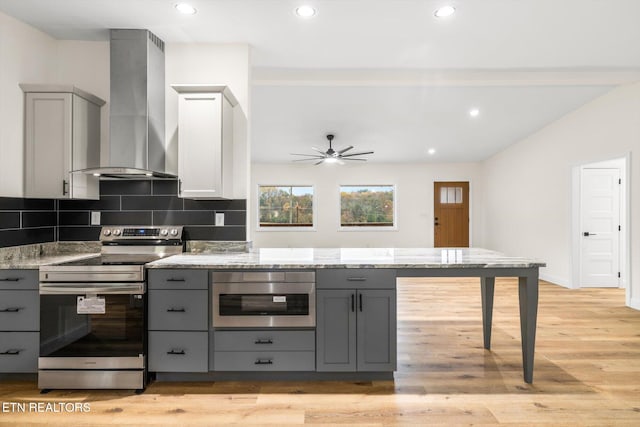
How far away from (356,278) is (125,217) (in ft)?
7.09

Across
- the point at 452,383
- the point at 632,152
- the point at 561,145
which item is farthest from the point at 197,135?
the point at 561,145

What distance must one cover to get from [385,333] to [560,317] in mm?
2773

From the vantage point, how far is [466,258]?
8.52 feet

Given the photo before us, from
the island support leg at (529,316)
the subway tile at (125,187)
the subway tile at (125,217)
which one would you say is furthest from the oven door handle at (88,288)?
the island support leg at (529,316)

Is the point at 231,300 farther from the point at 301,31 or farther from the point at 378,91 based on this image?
the point at 378,91

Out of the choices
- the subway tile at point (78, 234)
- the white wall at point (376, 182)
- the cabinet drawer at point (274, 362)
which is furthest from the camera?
the white wall at point (376, 182)

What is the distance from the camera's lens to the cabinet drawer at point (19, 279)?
7.88ft

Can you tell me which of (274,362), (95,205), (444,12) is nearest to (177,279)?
(274,362)

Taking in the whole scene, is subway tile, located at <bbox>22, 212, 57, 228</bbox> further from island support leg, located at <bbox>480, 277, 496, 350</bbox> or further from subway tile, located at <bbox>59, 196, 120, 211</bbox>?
island support leg, located at <bbox>480, 277, 496, 350</bbox>

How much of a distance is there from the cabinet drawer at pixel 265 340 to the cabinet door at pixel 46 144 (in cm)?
183

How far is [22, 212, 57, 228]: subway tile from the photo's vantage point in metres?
2.90

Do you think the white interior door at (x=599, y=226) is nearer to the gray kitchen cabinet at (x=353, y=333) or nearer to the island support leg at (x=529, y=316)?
the island support leg at (x=529, y=316)

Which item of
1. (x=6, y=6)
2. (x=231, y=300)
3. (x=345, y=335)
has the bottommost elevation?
(x=345, y=335)

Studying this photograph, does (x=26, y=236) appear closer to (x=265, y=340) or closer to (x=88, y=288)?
(x=88, y=288)
